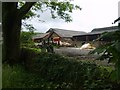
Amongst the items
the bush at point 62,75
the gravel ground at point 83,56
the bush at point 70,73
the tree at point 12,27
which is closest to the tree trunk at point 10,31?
the tree at point 12,27

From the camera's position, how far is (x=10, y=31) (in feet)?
52.1

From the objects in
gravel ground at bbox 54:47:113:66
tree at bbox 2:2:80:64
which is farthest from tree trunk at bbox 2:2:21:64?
gravel ground at bbox 54:47:113:66

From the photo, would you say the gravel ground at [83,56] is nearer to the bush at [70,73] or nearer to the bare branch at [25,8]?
the bush at [70,73]

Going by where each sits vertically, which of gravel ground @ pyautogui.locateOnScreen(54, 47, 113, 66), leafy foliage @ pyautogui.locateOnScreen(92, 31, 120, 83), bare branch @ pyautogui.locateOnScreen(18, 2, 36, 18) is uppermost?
bare branch @ pyautogui.locateOnScreen(18, 2, 36, 18)

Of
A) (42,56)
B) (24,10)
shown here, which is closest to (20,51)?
(24,10)

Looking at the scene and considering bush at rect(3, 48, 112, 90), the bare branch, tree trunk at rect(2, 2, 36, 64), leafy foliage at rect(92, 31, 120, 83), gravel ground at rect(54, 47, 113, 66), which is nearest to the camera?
leafy foliage at rect(92, 31, 120, 83)

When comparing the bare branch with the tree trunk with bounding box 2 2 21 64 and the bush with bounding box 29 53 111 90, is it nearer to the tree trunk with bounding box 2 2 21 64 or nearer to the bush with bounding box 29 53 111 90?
the tree trunk with bounding box 2 2 21 64

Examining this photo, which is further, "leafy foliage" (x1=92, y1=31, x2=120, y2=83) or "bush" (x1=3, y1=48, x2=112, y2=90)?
"bush" (x1=3, y1=48, x2=112, y2=90)

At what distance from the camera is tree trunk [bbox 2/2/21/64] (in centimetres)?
1562

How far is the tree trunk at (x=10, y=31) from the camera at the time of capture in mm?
15625

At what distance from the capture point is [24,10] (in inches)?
613

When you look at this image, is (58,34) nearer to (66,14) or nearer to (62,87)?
(66,14)

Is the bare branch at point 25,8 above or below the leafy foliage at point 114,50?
above

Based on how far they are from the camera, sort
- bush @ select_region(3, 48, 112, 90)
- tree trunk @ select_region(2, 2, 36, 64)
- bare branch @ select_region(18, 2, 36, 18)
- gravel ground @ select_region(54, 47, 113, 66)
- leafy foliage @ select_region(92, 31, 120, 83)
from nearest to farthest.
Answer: leafy foliage @ select_region(92, 31, 120, 83)
gravel ground @ select_region(54, 47, 113, 66)
bush @ select_region(3, 48, 112, 90)
bare branch @ select_region(18, 2, 36, 18)
tree trunk @ select_region(2, 2, 36, 64)
